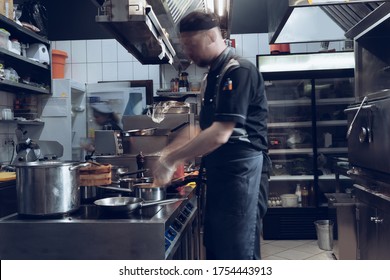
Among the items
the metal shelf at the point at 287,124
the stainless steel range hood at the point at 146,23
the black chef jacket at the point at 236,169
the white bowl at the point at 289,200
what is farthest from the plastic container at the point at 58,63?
the black chef jacket at the point at 236,169

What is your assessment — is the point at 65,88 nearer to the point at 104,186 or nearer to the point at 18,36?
the point at 18,36

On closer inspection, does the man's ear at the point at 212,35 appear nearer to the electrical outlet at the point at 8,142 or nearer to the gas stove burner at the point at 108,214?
the gas stove burner at the point at 108,214

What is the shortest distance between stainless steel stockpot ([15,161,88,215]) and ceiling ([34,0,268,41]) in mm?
3456

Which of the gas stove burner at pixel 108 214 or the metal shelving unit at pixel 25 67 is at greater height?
the metal shelving unit at pixel 25 67

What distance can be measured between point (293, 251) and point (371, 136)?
1.54 m

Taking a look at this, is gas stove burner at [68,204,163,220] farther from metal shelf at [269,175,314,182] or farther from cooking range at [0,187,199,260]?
metal shelf at [269,175,314,182]

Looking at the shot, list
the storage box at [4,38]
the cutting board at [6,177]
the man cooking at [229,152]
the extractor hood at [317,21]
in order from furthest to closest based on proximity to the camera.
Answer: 1. the storage box at [4,38]
2. the extractor hood at [317,21]
3. the cutting board at [6,177]
4. the man cooking at [229,152]

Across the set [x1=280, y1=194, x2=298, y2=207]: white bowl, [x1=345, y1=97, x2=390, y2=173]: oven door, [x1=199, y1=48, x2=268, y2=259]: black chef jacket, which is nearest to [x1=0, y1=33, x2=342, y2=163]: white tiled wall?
[x1=280, y1=194, x2=298, y2=207]: white bowl

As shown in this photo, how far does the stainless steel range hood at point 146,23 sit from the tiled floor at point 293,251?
176 cm

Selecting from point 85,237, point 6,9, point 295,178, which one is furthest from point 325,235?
point 6,9

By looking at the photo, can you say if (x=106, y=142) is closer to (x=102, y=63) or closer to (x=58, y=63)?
(x=58, y=63)

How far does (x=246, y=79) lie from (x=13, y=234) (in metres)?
0.90

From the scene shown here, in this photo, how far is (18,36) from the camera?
11.4ft

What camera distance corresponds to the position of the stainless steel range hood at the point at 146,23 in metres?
1.78
